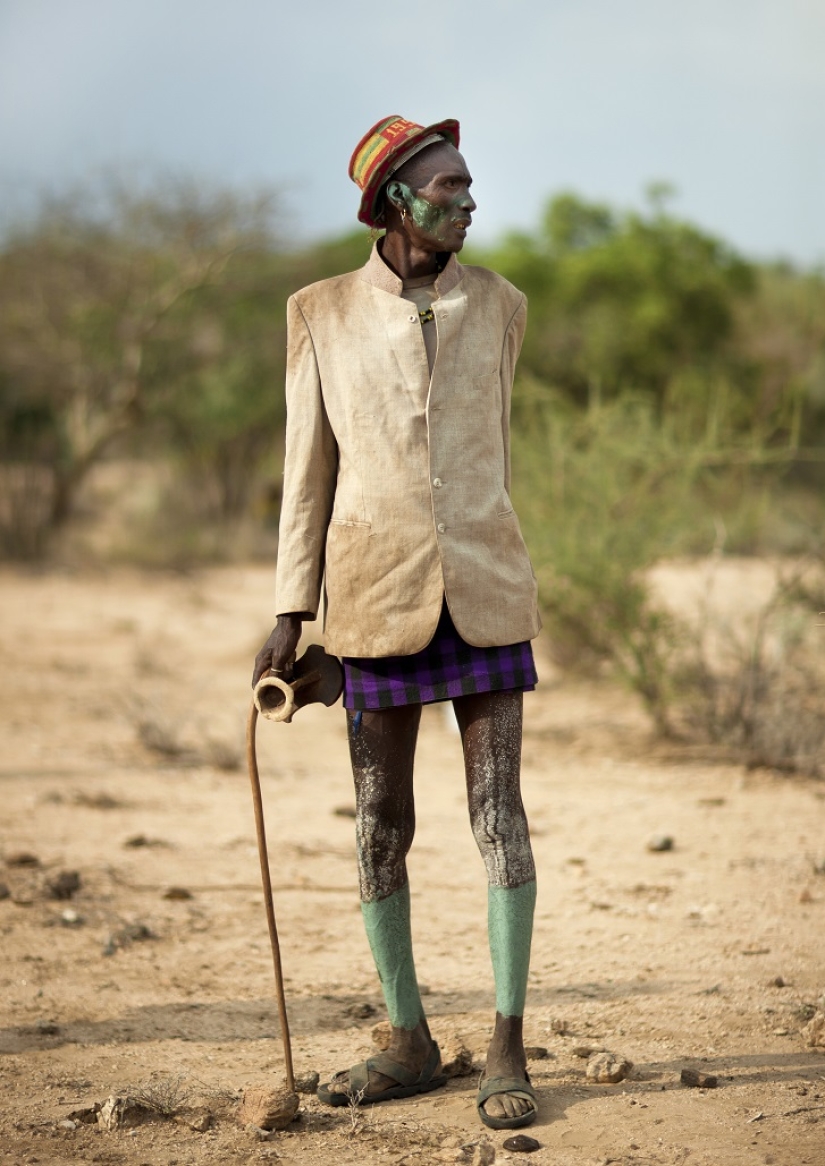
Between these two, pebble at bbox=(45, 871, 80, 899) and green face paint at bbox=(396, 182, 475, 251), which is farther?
pebble at bbox=(45, 871, 80, 899)

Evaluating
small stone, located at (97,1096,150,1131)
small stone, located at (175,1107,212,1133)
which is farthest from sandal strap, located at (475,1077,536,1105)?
small stone, located at (97,1096,150,1131)

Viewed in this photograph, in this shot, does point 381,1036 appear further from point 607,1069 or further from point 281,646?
point 281,646

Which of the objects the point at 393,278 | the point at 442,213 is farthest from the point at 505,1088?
the point at 442,213

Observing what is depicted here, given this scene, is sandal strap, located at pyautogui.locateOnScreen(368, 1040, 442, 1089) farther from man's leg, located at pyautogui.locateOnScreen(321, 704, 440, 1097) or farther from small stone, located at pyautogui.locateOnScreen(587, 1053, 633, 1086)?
small stone, located at pyautogui.locateOnScreen(587, 1053, 633, 1086)

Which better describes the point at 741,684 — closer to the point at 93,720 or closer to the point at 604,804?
the point at 604,804

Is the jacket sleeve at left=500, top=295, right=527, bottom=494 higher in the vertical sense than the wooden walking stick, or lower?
higher

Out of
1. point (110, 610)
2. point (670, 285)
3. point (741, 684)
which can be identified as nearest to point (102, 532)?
point (110, 610)

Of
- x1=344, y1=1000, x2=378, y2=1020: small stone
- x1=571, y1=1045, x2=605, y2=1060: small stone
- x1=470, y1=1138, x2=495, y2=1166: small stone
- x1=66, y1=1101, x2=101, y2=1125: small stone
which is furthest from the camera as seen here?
x1=344, y1=1000, x2=378, y2=1020: small stone

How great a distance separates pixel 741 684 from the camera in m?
6.43

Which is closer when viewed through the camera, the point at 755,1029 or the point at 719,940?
the point at 755,1029

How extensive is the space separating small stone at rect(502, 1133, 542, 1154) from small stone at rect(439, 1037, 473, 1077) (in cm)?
40

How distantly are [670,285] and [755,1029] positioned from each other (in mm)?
17979

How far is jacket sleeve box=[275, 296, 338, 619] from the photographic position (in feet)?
9.27

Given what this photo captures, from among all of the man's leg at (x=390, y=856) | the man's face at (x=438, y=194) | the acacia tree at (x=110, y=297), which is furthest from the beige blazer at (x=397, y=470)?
the acacia tree at (x=110, y=297)
